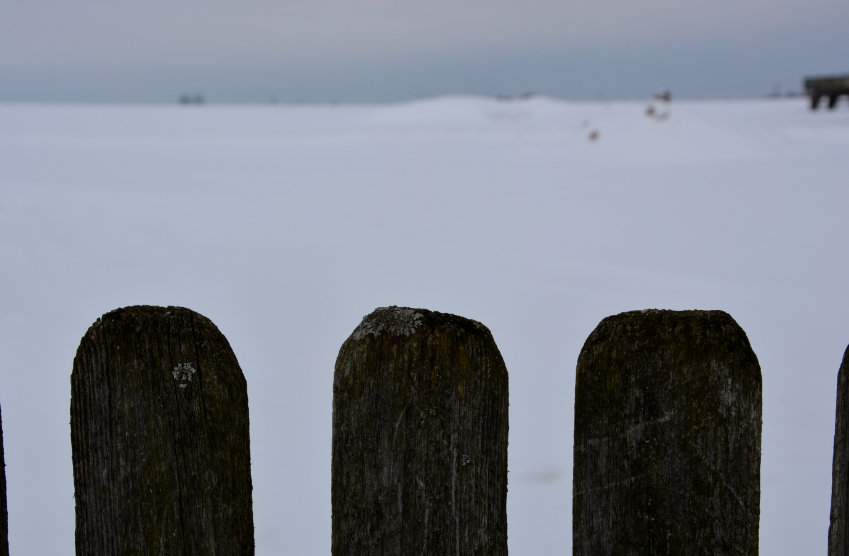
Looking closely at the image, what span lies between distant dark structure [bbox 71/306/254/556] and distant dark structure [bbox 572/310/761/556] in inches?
18.5

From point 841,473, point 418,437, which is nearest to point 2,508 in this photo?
point 418,437

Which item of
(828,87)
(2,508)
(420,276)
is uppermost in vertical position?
(828,87)

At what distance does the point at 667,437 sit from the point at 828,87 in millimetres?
16874

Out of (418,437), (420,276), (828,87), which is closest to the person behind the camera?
(418,437)

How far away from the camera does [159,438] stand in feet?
3.93

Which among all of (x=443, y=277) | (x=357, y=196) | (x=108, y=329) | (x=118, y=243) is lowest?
(x=108, y=329)

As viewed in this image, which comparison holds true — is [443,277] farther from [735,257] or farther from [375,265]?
[735,257]

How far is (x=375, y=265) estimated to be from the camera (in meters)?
5.15

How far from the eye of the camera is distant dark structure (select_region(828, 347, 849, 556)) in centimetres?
118

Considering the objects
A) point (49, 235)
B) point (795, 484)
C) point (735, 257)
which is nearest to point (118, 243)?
point (49, 235)

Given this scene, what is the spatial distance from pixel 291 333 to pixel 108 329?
2.82 metres

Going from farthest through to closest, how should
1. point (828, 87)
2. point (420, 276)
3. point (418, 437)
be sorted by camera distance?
point (828, 87), point (420, 276), point (418, 437)

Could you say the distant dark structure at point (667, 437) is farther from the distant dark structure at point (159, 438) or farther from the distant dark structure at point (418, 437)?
the distant dark structure at point (159, 438)

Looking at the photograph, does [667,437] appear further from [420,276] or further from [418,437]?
[420,276]
